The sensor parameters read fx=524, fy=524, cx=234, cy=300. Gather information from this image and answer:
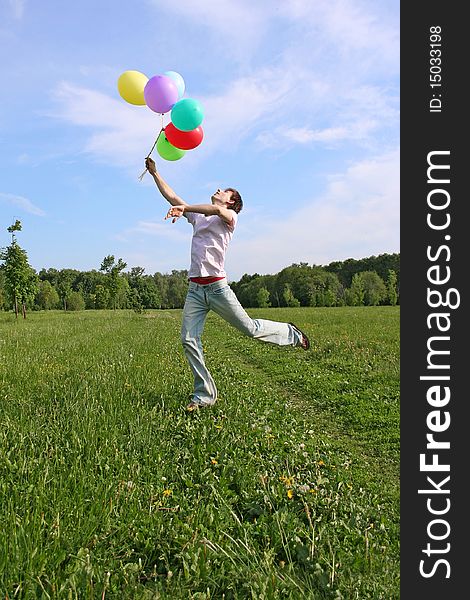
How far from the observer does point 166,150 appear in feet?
22.0

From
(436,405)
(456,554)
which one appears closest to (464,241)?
(436,405)

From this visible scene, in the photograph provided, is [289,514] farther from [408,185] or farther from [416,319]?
[408,185]

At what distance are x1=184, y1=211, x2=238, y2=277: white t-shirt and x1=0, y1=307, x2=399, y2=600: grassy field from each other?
5.32ft

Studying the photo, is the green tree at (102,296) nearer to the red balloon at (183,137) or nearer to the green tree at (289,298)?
the green tree at (289,298)

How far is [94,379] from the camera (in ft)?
23.6

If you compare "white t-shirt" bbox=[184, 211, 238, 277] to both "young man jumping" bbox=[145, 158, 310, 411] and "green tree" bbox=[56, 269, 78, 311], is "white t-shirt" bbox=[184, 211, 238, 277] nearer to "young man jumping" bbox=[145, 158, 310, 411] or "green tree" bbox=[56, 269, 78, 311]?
"young man jumping" bbox=[145, 158, 310, 411]

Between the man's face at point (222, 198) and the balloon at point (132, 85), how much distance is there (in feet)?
5.44

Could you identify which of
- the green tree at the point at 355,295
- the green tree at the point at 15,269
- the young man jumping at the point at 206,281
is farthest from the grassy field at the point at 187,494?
the green tree at the point at 355,295

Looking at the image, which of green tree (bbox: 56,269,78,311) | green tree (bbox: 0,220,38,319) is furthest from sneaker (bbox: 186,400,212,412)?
green tree (bbox: 56,269,78,311)

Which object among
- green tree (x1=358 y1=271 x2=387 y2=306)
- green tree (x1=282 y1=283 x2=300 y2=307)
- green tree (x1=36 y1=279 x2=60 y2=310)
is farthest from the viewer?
green tree (x1=282 y1=283 x2=300 y2=307)

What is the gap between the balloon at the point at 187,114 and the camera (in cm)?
597

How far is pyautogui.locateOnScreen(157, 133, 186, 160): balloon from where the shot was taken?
22.0ft

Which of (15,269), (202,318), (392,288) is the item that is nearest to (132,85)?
(202,318)

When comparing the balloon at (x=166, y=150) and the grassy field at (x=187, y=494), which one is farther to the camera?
the balloon at (x=166, y=150)
